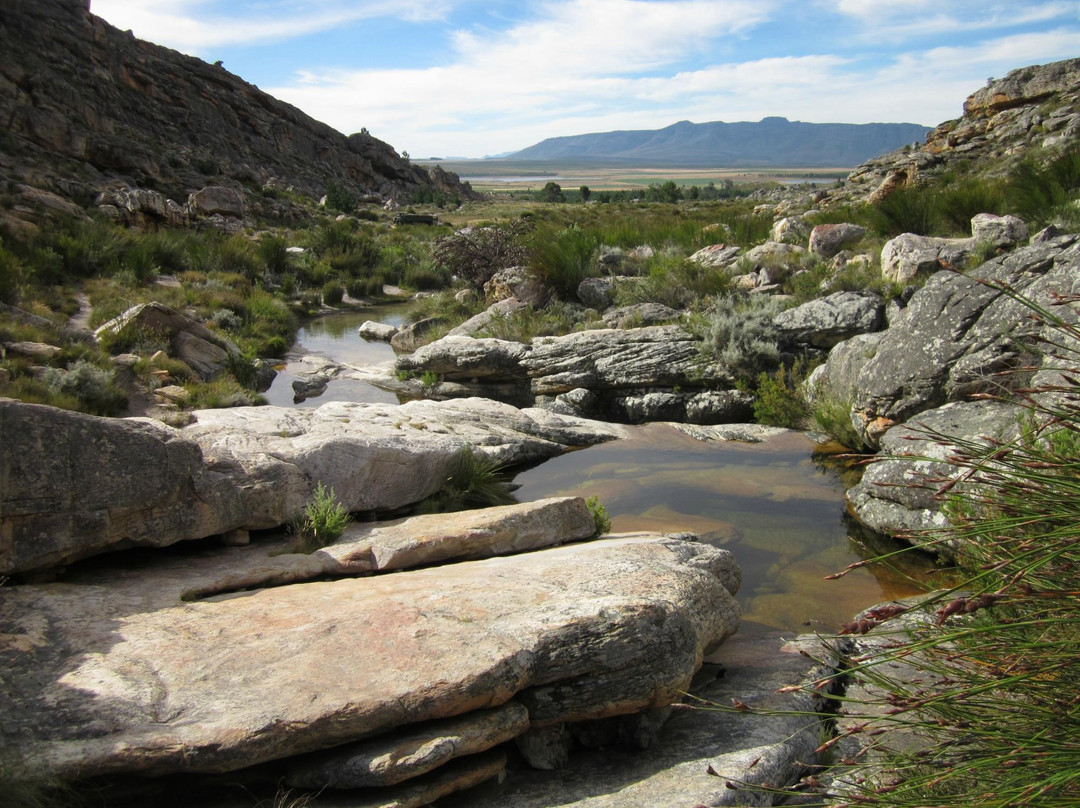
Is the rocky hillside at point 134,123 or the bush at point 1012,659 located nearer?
the bush at point 1012,659

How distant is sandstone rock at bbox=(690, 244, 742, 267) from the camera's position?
47.2 ft

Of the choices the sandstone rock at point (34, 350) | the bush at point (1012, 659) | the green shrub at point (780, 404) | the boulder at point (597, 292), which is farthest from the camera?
the boulder at point (597, 292)

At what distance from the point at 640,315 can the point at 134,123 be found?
1395 inches

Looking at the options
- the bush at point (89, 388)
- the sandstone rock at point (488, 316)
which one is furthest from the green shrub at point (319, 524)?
the sandstone rock at point (488, 316)

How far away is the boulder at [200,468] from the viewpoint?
4.16 meters

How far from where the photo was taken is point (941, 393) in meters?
7.61

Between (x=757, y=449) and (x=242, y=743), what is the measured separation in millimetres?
7031

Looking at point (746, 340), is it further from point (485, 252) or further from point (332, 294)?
point (332, 294)

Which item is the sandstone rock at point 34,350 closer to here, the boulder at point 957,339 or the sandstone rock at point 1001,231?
the boulder at point 957,339

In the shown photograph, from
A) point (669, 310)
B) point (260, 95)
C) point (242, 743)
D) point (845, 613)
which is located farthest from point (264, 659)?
point (260, 95)

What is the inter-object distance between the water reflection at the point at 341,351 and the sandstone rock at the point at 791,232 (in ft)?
28.2

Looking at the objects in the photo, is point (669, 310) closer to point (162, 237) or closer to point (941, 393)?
point (941, 393)

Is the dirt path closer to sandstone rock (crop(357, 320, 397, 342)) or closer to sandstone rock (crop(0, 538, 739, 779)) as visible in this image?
sandstone rock (crop(357, 320, 397, 342))

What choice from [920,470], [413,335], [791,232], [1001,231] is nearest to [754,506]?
[920,470]
